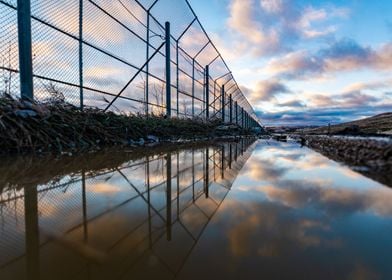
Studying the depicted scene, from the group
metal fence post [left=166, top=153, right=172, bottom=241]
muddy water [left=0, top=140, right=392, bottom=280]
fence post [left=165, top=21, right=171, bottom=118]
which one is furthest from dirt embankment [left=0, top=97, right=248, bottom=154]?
fence post [left=165, top=21, right=171, bottom=118]

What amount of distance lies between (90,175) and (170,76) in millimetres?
6303

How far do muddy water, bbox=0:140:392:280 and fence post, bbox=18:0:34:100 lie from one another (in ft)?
6.72

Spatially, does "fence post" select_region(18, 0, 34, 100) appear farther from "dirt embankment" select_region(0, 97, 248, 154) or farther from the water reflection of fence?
the water reflection of fence

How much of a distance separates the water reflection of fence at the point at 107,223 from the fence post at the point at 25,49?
6.93ft

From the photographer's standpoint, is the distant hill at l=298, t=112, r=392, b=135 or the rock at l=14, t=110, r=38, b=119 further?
the distant hill at l=298, t=112, r=392, b=135

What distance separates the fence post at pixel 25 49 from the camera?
3.13 m

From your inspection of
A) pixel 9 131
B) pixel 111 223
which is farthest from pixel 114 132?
pixel 111 223

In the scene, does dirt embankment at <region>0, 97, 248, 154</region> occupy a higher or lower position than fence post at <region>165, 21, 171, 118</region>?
lower

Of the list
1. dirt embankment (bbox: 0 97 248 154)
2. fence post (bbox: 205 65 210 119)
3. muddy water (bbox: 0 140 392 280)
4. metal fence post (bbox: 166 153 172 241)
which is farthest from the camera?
fence post (bbox: 205 65 210 119)

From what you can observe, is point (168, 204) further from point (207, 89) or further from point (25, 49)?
point (207, 89)

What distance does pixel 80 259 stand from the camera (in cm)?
59

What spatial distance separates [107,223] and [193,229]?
0.24m

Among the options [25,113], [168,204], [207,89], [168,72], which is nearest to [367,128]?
[207,89]

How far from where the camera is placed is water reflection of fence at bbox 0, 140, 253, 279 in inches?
22.7
